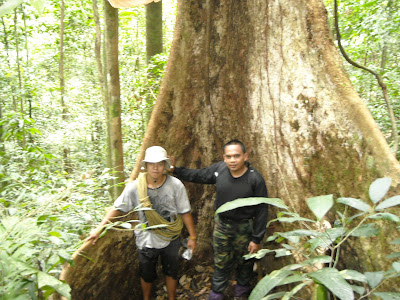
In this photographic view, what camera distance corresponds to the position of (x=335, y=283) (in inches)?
49.4

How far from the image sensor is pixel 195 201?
3.92m

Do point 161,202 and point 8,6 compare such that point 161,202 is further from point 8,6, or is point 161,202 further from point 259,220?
point 8,6

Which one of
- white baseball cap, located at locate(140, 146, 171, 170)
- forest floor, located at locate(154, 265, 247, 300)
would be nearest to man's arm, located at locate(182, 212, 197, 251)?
white baseball cap, located at locate(140, 146, 171, 170)

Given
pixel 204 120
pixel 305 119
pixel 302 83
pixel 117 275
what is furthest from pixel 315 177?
pixel 117 275

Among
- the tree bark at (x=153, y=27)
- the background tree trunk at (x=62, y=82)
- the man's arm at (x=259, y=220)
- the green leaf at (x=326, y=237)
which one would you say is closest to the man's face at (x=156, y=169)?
the man's arm at (x=259, y=220)

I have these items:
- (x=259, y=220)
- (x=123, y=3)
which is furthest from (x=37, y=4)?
(x=123, y=3)

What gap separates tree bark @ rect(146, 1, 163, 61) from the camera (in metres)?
6.22

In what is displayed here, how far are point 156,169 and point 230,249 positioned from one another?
42.7 inches

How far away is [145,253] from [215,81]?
6.25 feet

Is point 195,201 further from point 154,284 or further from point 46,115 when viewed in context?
point 46,115

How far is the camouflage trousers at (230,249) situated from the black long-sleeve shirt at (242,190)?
0.34 ft

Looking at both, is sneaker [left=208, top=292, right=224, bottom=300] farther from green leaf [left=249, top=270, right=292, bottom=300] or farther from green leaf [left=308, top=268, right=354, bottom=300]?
green leaf [left=308, top=268, right=354, bottom=300]

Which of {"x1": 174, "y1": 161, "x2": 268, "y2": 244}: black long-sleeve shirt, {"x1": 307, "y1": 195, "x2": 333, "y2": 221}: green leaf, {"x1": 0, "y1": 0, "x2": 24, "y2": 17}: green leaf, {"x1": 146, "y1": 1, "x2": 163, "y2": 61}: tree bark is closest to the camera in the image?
{"x1": 0, "y1": 0, "x2": 24, "y2": 17}: green leaf

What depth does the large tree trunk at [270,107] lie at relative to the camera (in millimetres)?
2814
